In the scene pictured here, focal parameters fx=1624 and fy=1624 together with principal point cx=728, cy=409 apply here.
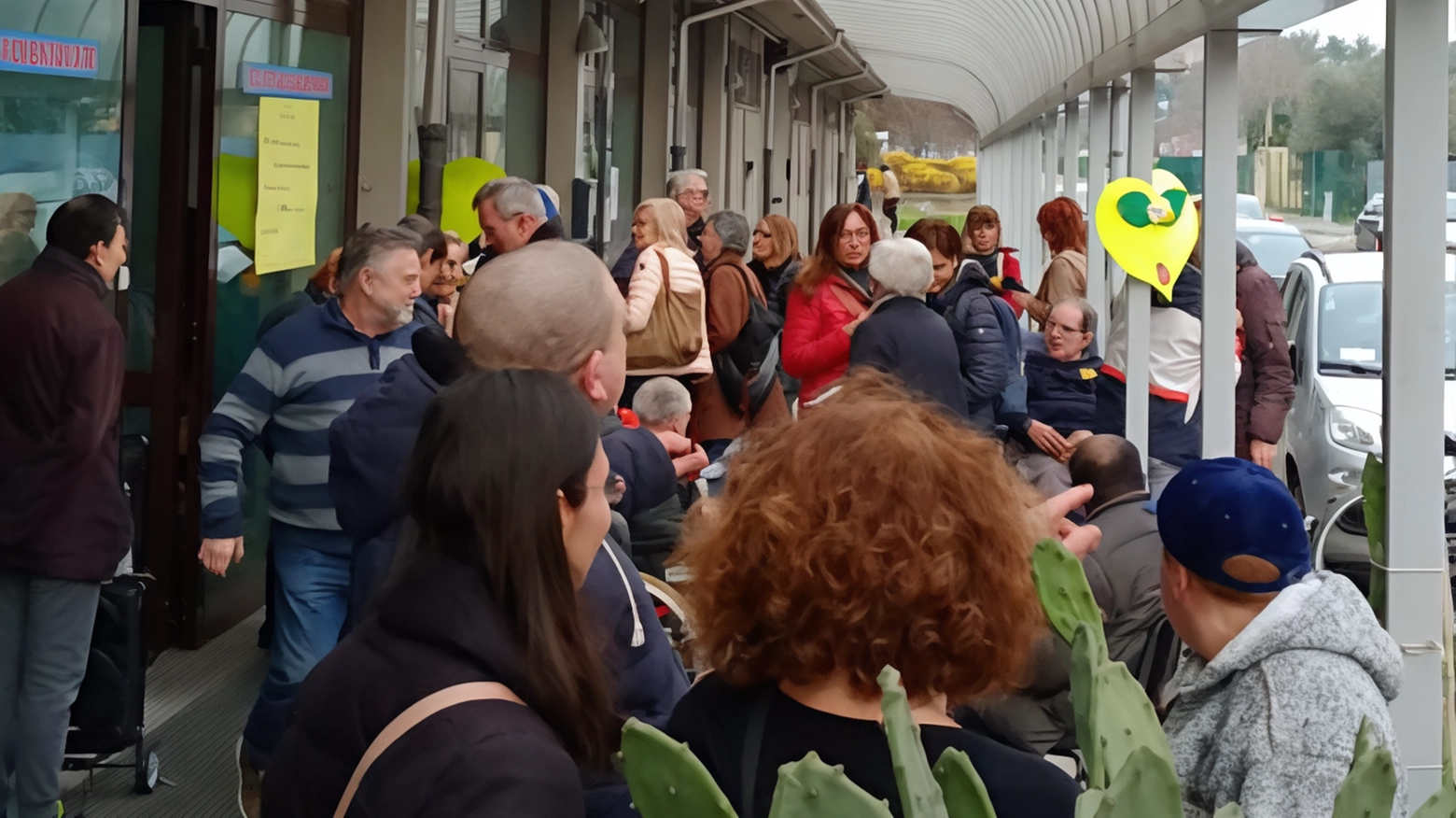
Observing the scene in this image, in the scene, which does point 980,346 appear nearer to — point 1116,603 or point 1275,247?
point 1116,603

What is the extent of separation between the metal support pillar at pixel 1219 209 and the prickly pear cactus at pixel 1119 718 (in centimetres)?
449

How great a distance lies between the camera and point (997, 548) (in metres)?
1.93

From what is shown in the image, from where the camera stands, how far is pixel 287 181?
7207mm

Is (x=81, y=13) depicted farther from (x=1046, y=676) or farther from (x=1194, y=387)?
(x=1194, y=387)

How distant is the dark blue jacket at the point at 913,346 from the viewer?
20.1ft

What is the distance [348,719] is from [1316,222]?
10270 mm

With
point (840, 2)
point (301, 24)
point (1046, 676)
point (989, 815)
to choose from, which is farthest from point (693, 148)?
point (989, 815)

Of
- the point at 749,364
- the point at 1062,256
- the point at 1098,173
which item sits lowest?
the point at 749,364

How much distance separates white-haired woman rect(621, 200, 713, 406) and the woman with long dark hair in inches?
177

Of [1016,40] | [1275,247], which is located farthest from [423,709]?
[1016,40]

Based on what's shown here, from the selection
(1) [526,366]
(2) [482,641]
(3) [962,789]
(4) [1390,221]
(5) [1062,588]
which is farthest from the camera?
(4) [1390,221]

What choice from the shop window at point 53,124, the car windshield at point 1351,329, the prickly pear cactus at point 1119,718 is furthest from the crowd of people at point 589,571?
the car windshield at point 1351,329

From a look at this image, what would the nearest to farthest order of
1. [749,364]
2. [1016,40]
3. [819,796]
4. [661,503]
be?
1. [819,796]
2. [661,503]
3. [749,364]
4. [1016,40]

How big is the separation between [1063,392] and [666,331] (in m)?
1.72
